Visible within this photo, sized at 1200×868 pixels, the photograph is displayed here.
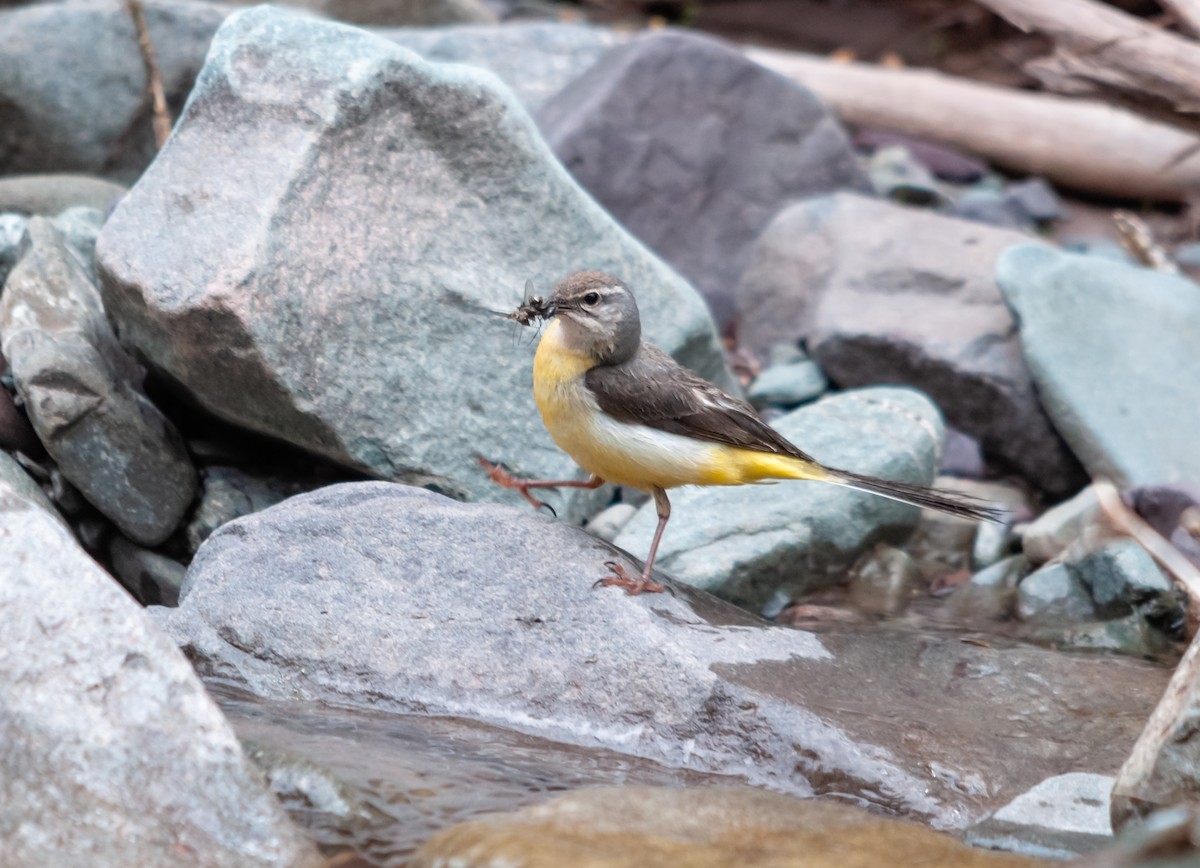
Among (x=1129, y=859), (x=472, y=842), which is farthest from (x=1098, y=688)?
(x=472, y=842)

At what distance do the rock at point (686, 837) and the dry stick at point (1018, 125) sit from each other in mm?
8986

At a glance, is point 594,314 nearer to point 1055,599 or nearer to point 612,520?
point 612,520

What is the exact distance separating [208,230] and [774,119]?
565 cm

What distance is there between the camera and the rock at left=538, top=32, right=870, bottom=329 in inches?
370

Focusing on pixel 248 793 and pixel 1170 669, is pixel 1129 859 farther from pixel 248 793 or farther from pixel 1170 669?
pixel 1170 669

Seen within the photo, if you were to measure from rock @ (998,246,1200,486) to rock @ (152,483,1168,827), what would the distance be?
232 centimetres

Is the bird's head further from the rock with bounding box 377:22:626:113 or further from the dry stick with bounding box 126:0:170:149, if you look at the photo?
the rock with bounding box 377:22:626:113

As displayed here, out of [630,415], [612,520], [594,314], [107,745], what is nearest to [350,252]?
[594,314]

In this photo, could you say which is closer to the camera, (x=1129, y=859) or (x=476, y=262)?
(x=1129, y=859)

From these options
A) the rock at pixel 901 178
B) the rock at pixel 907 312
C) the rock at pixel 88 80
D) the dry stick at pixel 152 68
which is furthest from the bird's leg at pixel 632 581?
the rock at pixel 901 178

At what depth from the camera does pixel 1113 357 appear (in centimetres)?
787

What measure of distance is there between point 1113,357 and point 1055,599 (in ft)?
6.94

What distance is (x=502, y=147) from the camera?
6500mm

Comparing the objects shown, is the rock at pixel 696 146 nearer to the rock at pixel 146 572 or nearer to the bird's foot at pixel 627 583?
the rock at pixel 146 572
